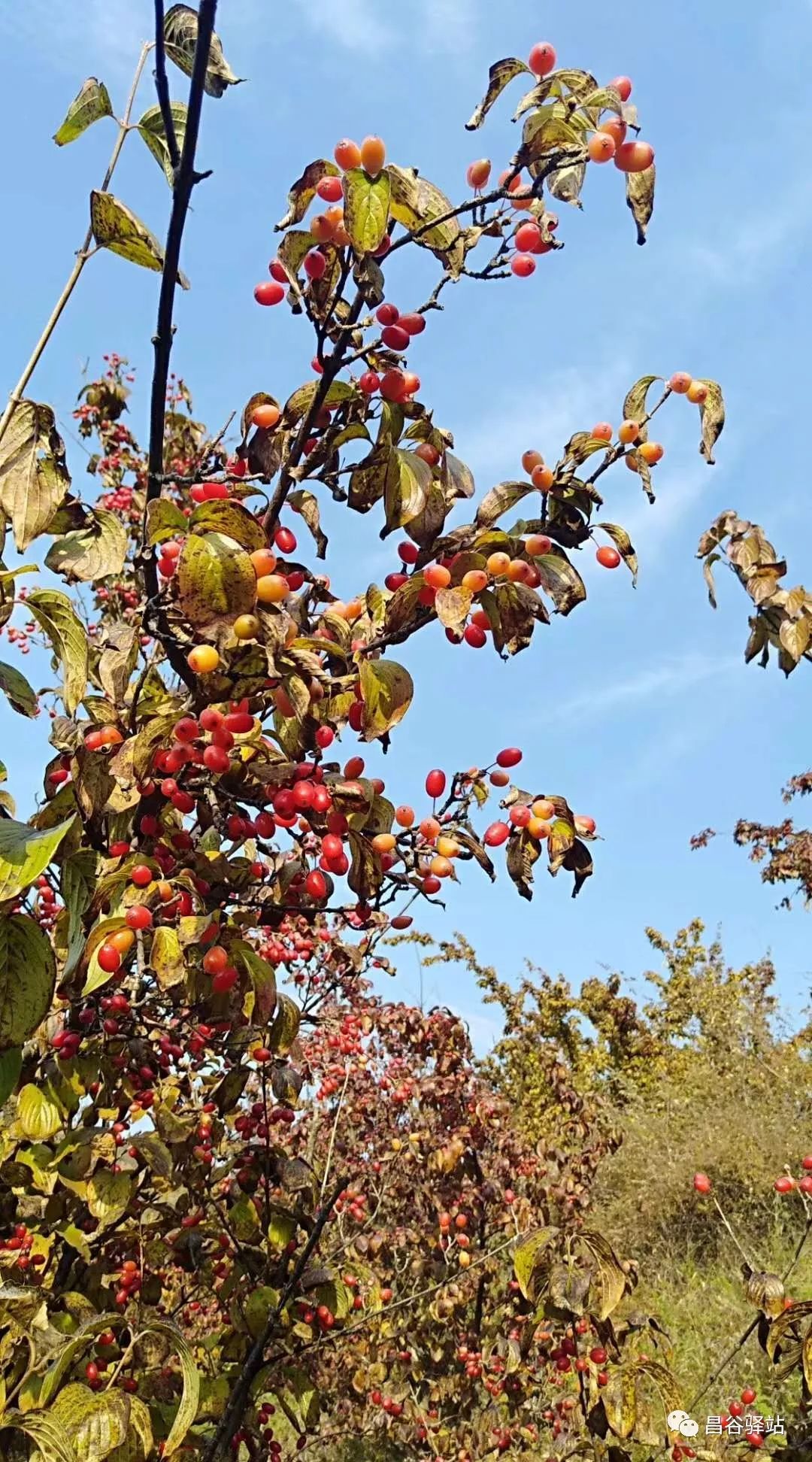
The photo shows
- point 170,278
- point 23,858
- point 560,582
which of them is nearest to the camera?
point 23,858

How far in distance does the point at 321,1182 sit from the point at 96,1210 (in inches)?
64.4

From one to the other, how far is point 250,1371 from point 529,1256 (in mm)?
708

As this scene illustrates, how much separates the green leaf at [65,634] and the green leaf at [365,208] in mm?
620

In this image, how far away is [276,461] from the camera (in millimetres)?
1521

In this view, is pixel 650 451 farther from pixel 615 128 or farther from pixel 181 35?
pixel 181 35

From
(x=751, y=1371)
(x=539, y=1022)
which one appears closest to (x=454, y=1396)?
(x=751, y=1371)

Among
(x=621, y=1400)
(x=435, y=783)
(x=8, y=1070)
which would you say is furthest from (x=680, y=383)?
(x=621, y=1400)

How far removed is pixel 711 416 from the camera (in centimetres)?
162

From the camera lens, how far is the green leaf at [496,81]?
1.37 m

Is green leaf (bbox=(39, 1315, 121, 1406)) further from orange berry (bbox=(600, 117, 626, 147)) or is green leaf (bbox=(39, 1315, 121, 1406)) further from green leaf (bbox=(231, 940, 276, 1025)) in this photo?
orange berry (bbox=(600, 117, 626, 147))

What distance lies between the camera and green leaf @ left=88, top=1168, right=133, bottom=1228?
7.04 feet

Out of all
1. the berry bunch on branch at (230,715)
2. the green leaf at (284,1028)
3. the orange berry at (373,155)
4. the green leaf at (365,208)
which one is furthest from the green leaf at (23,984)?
the orange berry at (373,155)

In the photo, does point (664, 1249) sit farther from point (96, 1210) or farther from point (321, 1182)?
point (96, 1210)

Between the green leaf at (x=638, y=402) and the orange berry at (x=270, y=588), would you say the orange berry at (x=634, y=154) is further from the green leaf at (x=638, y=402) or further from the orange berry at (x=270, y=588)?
the orange berry at (x=270, y=588)
